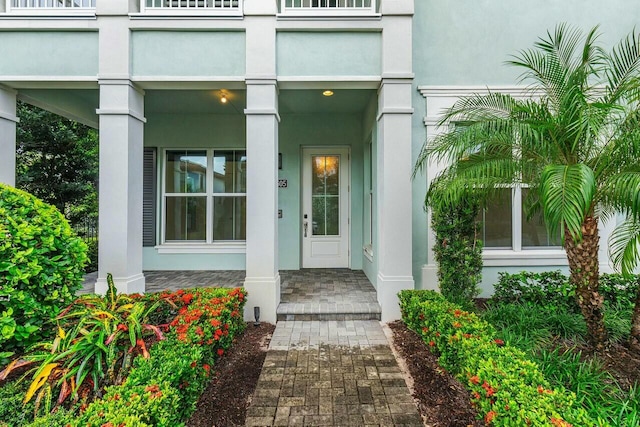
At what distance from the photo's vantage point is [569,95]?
279cm

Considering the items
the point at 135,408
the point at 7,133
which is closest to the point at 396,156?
the point at 135,408

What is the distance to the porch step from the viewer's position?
410 centimetres

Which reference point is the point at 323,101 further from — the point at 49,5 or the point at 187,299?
the point at 49,5

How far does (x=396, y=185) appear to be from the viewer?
4.11 meters

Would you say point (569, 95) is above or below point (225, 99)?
below

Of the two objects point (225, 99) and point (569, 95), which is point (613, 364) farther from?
point (225, 99)

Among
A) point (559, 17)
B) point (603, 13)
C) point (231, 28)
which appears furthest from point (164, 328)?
point (603, 13)

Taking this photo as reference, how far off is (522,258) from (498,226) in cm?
57

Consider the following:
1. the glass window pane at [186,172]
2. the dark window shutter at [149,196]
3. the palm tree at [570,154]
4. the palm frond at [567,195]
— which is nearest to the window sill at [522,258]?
the palm tree at [570,154]

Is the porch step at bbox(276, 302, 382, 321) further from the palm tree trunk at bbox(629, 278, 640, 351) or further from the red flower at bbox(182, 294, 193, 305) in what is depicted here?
the palm tree trunk at bbox(629, 278, 640, 351)

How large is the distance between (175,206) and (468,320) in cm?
572

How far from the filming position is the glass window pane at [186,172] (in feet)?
21.2

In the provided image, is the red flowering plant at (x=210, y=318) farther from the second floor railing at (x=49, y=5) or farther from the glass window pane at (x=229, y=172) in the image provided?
the second floor railing at (x=49, y=5)

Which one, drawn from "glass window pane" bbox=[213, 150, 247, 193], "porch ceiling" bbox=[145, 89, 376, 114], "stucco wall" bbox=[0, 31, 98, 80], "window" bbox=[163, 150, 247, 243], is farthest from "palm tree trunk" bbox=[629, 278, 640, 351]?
"stucco wall" bbox=[0, 31, 98, 80]
